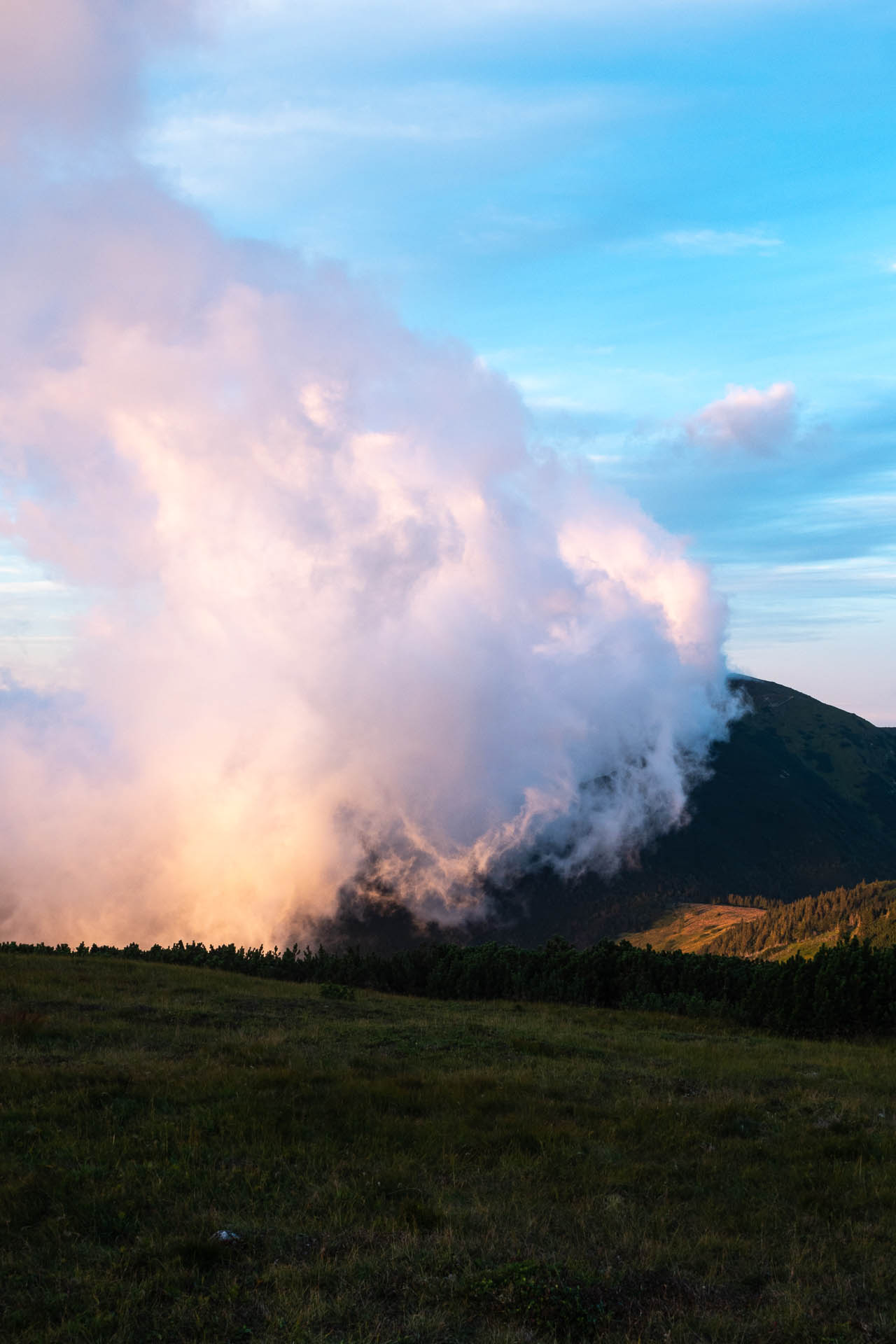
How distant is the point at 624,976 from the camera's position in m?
48.0

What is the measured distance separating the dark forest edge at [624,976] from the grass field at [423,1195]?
1477 cm

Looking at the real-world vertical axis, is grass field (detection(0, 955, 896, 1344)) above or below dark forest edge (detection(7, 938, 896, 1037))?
above

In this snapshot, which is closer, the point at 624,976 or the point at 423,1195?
the point at 423,1195

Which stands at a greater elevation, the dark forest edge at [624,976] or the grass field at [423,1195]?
the grass field at [423,1195]

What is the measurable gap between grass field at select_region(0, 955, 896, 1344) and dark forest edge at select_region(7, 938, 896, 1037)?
14773 mm

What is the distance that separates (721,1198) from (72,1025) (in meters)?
17.8

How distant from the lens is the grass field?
28.7 feet

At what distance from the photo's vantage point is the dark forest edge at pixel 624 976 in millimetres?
36656

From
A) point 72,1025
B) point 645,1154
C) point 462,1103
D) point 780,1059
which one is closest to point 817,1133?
point 645,1154

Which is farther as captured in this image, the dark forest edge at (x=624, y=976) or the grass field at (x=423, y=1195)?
the dark forest edge at (x=624, y=976)

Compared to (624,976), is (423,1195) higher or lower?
higher

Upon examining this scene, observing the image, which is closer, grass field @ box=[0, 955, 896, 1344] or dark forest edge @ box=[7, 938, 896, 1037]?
grass field @ box=[0, 955, 896, 1344]

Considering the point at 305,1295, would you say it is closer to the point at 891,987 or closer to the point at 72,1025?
the point at 72,1025

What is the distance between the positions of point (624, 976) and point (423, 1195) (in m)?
38.9
